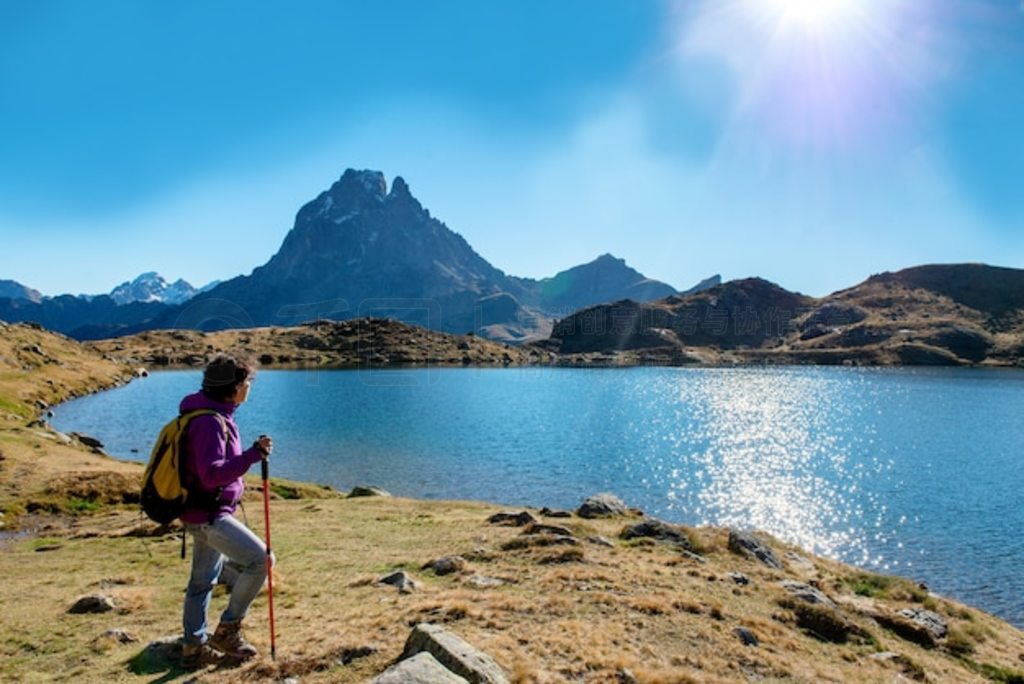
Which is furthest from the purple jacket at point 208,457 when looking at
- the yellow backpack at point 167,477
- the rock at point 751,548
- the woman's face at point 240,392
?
the rock at point 751,548

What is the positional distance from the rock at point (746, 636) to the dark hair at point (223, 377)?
1348 cm

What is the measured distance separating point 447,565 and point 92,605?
960 cm

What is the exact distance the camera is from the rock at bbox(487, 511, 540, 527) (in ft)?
88.4

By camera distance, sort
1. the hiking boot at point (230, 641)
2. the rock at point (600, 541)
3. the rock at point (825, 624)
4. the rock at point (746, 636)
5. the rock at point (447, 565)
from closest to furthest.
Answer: the hiking boot at point (230, 641), the rock at point (746, 636), the rock at point (825, 624), the rock at point (447, 565), the rock at point (600, 541)

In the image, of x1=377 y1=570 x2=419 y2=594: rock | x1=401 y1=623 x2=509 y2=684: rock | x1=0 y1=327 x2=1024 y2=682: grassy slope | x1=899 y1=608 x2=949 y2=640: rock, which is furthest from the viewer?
x1=899 y1=608 x2=949 y2=640: rock

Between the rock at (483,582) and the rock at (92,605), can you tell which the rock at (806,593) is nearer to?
the rock at (483,582)

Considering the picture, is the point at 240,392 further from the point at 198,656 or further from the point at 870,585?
the point at 870,585

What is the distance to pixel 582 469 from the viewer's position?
59812mm

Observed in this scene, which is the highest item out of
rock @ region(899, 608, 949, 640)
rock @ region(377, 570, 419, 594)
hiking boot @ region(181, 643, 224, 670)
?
hiking boot @ region(181, 643, 224, 670)

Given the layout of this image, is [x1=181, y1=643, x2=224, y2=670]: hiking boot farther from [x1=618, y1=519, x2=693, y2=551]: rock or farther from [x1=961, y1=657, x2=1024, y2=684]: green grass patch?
[x1=961, y1=657, x2=1024, y2=684]: green grass patch

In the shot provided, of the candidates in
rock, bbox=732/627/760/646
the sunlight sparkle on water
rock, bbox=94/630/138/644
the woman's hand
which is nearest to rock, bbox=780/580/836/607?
rock, bbox=732/627/760/646

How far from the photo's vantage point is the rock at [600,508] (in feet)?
108

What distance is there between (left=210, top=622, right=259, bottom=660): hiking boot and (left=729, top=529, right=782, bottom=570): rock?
20733 millimetres

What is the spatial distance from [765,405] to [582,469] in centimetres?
7718
